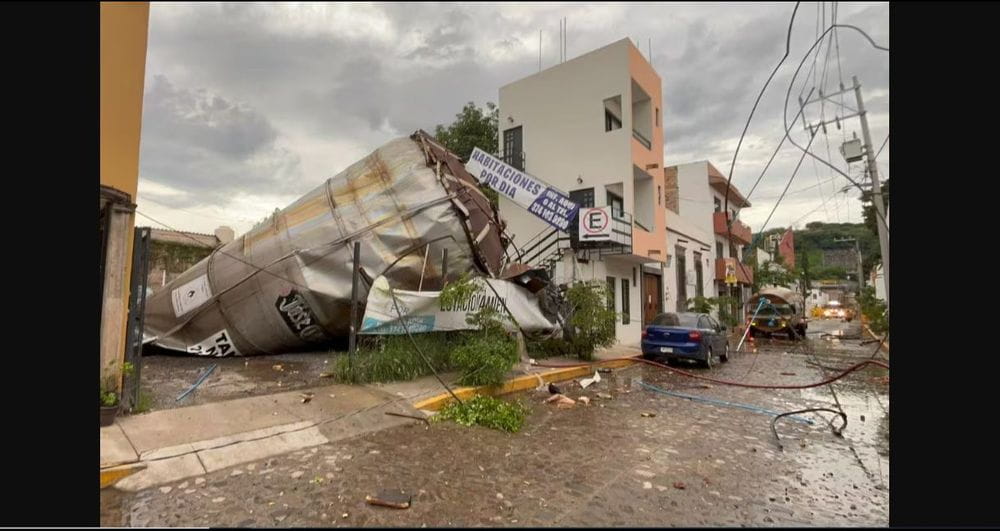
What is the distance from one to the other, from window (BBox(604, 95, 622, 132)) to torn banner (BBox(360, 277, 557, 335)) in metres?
9.88

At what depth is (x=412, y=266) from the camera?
9227 mm

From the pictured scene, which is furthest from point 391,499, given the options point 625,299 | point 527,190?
point 625,299

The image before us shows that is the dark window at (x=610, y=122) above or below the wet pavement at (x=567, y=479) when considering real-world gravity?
above

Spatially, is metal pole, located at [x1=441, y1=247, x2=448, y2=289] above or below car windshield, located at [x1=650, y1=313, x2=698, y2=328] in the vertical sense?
above

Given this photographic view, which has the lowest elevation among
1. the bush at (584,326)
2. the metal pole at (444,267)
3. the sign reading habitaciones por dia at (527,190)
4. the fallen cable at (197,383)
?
the fallen cable at (197,383)

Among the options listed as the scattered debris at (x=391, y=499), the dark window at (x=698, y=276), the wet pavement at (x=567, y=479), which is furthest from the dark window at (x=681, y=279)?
the scattered debris at (x=391, y=499)

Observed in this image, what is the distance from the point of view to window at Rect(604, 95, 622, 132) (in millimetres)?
17328

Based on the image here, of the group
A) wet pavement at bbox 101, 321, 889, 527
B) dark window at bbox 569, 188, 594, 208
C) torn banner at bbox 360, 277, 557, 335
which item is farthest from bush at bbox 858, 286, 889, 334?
torn banner at bbox 360, 277, 557, 335

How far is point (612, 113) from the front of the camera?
17.9 metres

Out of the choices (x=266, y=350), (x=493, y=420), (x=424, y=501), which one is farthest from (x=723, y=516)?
(x=266, y=350)

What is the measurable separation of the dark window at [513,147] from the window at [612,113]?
340 cm

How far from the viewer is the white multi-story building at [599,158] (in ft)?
53.3

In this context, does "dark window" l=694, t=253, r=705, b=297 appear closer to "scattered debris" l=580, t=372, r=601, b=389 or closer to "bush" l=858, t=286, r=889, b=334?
"bush" l=858, t=286, r=889, b=334

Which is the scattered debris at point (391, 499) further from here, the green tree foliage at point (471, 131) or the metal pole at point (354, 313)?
the green tree foliage at point (471, 131)
